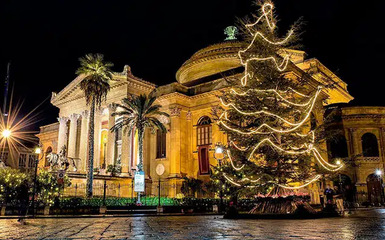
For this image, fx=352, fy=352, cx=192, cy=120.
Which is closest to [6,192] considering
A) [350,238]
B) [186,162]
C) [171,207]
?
[171,207]

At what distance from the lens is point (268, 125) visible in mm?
15047

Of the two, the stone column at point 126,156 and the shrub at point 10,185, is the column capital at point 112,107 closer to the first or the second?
the stone column at point 126,156

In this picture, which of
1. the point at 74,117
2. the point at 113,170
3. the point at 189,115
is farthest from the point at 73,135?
the point at 189,115

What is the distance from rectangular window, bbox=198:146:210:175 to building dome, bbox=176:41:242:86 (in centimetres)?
948

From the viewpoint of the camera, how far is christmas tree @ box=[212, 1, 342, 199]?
15.2m

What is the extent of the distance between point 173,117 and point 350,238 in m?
28.6

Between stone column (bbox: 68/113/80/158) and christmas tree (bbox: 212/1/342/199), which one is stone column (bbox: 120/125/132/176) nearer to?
stone column (bbox: 68/113/80/158)

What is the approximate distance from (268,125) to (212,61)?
26534 millimetres

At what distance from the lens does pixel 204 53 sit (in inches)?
1634

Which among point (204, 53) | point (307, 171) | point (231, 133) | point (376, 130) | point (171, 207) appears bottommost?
point (171, 207)

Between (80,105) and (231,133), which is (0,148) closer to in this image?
(80,105)

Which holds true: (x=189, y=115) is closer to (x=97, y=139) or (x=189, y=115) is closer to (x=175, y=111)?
(x=175, y=111)

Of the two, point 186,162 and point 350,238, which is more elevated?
point 186,162

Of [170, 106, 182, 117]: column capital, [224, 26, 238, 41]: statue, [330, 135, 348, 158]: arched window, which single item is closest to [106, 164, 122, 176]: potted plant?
[170, 106, 182, 117]: column capital
